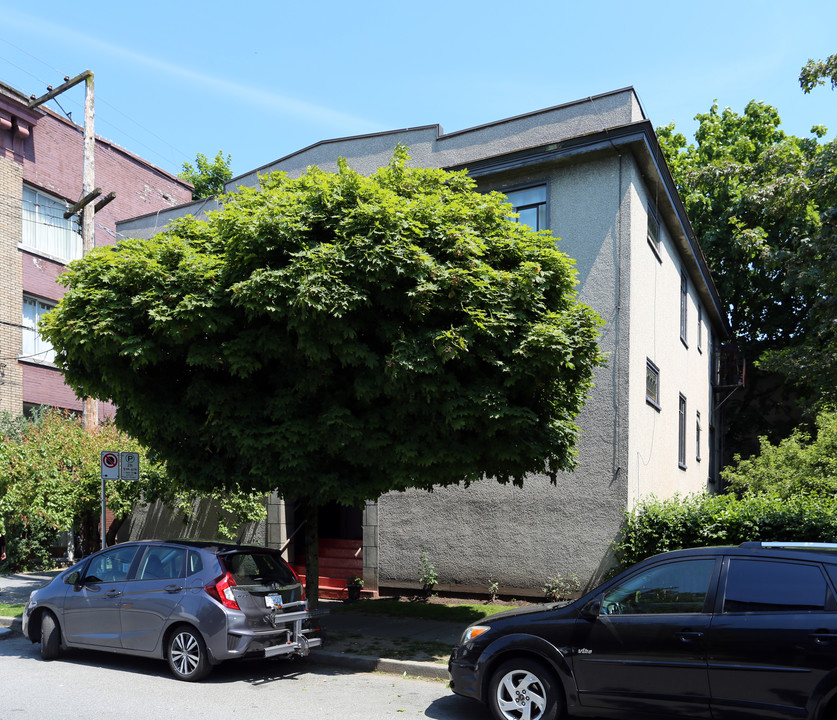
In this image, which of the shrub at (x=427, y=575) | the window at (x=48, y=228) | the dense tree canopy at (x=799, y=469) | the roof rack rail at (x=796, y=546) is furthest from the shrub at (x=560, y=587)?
the window at (x=48, y=228)

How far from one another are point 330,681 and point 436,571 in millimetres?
5994

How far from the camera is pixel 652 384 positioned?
1556 cm

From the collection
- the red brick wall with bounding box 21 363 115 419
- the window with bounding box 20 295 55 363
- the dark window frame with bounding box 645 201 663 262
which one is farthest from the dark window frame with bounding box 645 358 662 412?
the window with bounding box 20 295 55 363

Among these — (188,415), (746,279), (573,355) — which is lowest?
(188,415)

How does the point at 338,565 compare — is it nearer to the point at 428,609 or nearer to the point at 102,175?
the point at 428,609

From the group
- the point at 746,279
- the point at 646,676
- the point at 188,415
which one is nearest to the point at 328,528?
the point at 188,415

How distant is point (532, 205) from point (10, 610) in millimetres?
11364

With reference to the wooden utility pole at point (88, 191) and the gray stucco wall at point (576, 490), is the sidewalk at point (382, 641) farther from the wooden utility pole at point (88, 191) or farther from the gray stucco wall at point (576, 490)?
the wooden utility pole at point (88, 191)

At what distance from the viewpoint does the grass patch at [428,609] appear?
12.2 meters

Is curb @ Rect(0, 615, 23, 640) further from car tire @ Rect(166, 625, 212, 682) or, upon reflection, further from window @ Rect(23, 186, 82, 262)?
window @ Rect(23, 186, 82, 262)

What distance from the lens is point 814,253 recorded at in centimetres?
1409

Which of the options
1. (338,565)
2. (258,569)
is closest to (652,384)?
(338,565)

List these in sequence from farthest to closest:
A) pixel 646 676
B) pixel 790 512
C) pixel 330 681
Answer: pixel 790 512 < pixel 330 681 < pixel 646 676

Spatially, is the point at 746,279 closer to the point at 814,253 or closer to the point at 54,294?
Result: the point at 814,253
